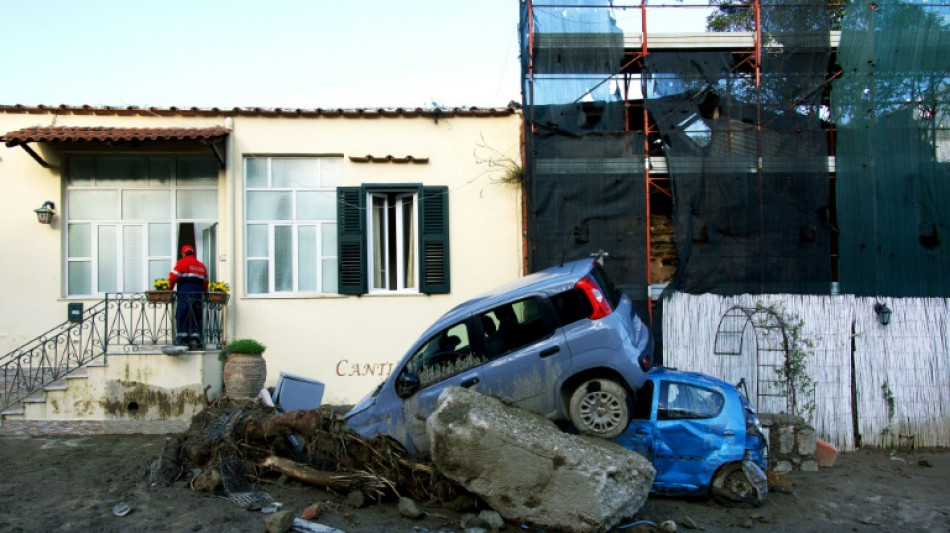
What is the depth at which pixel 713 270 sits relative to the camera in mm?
11555

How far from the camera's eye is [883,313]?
36.7 ft

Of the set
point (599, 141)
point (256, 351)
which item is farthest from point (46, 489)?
point (599, 141)

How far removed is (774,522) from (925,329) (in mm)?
5503

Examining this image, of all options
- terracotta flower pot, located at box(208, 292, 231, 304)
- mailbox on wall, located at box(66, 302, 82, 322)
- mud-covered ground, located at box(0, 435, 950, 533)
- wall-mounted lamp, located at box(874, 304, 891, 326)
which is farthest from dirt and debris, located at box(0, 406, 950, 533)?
wall-mounted lamp, located at box(874, 304, 891, 326)

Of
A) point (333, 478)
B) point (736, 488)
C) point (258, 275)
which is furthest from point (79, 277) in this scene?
point (736, 488)

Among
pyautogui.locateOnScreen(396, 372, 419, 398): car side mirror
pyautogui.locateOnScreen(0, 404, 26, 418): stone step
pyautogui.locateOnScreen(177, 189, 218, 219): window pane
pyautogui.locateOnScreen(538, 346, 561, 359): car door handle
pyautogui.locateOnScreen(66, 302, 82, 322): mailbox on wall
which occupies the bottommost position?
pyautogui.locateOnScreen(0, 404, 26, 418): stone step

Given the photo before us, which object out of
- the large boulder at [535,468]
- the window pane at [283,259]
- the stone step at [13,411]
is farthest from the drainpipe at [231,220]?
the large boulder at [535,468]

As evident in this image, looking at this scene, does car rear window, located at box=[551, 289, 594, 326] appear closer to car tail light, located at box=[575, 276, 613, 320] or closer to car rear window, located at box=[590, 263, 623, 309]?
car tail light, located at box=[575, 276, 613, 320]

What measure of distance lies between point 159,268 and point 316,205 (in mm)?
2690

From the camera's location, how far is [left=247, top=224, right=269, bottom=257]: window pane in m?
12.1

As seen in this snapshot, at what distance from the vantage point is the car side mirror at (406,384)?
791 centimetres

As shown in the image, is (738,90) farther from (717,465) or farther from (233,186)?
(233,186)

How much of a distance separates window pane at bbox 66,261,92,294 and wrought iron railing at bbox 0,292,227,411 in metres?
A: 0.50

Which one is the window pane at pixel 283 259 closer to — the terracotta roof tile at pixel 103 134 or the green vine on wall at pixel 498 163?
the terracotta roof tile at pixel 103 134
